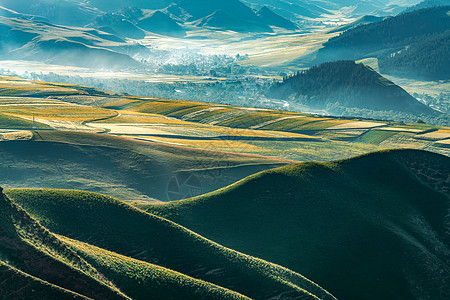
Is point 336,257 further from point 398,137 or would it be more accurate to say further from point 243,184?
point 398,137

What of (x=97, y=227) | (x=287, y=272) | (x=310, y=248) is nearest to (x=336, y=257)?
(x=310, y=248)

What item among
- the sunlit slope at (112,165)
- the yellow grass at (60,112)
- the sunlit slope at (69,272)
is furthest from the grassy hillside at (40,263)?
the yellow grass at (60,112)

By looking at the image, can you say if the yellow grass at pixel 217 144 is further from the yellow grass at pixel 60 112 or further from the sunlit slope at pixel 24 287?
the sunlit slope at pixel 24 287

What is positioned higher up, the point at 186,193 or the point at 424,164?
the point at 424,164

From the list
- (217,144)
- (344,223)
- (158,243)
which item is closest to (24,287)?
(158,243)

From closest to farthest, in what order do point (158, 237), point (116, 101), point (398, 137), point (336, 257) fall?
point (158, 237)
point (336, 257)
point (398, 137)
point (116, 101)

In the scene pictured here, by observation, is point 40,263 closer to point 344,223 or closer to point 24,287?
point 24,287
